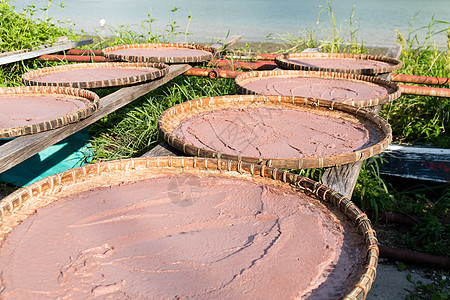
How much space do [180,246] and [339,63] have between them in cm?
315

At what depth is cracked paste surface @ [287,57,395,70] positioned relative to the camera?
3669 millimetres

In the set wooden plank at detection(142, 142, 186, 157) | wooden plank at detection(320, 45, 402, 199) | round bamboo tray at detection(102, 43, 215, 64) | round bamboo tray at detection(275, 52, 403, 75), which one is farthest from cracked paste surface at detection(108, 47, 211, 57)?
wooden plank at detection(320, 45, 402, 199)

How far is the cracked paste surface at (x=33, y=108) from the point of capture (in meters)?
2.03

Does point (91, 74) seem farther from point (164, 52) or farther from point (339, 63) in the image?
point (339, 63)

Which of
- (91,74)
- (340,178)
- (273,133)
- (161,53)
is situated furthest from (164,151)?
(161,53)

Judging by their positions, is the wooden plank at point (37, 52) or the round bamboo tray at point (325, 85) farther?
the wooden plank at point (37, 52)

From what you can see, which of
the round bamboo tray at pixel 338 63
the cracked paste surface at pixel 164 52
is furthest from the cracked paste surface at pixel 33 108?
the round bamboo tray at pixel 338 63

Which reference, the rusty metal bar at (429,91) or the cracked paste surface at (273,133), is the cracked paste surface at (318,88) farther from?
the rusty metal bar at (429,91)

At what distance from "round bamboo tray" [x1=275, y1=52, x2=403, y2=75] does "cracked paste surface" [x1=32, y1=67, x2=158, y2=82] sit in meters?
1.26

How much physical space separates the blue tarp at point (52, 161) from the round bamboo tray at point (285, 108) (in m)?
1.74

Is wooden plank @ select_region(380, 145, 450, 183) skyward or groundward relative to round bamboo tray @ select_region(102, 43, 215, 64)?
groundward

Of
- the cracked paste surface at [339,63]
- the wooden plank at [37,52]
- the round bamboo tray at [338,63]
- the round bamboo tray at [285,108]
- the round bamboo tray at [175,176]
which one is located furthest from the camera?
the wooden plank at [37,52]

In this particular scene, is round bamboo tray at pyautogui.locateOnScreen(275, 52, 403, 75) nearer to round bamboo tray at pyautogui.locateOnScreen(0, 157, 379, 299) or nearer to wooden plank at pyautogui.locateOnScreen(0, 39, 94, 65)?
round bamboo tray at pyautogui.locateOnScreen(0, 157, 379, 299)

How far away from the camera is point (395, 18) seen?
66.5 feet
